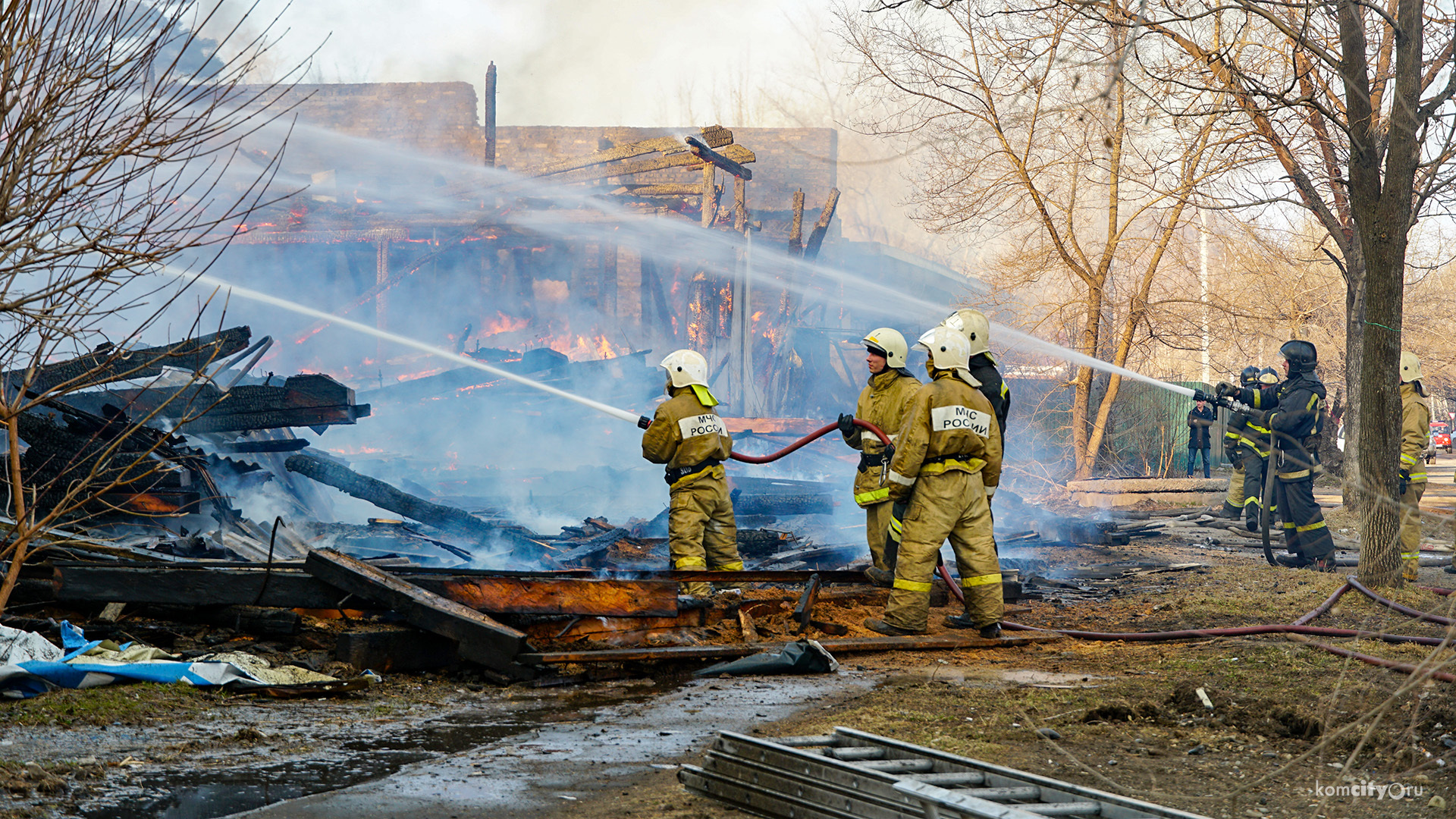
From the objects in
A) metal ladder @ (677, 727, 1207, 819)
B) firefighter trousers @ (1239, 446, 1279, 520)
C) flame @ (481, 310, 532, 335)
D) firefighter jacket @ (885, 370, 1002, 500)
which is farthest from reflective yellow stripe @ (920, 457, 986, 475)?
flame @ (481, 310, 532, 335)

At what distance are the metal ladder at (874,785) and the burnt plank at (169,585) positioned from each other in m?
2.83

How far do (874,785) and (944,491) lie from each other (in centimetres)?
361

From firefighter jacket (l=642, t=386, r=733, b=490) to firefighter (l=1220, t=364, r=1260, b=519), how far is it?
6575 mm

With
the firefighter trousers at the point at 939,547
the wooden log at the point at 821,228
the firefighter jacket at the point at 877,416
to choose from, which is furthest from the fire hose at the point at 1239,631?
the wooden log at the point at 821,228

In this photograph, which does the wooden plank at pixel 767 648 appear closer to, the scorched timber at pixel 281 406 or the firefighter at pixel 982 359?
the firefighter at pixel 982 359

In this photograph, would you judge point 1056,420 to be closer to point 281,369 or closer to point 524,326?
point 524,326

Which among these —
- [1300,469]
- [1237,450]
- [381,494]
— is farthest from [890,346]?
[1237,450]

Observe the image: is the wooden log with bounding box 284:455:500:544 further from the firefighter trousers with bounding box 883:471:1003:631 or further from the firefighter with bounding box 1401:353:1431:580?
the firefighter with bounding box 1401:353:1431:580

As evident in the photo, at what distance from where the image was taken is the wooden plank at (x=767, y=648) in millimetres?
5164

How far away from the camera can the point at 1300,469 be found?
30.0 ft

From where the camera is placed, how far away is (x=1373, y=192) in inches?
268

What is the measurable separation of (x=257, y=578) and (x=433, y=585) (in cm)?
85

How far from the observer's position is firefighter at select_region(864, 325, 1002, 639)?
6273mm

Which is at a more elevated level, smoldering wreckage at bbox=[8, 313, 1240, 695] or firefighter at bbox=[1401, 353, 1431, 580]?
firefighter at bbox=[1401, 353, 1431, 580]
